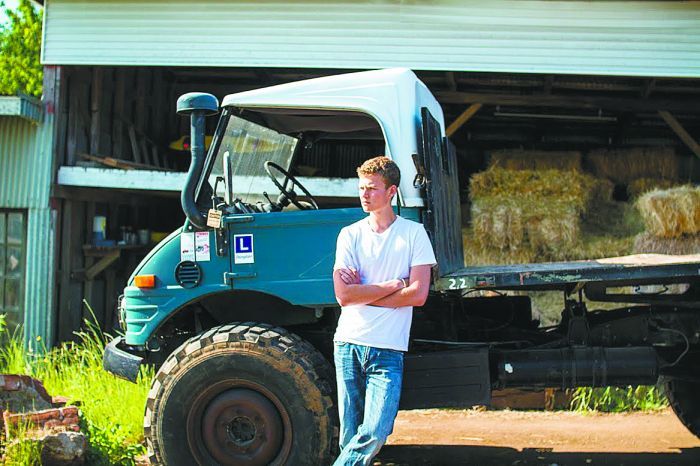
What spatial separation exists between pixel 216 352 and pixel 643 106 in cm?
855

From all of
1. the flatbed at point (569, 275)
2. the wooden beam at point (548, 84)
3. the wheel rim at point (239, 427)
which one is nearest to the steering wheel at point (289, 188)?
the flatbed at point (569, 275)

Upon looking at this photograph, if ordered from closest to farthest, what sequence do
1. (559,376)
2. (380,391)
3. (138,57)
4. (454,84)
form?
1. (380,391)
2. (559,376)
3. (138,57)
4. (454,84)

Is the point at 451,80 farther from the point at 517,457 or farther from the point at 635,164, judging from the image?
the point at 517,457

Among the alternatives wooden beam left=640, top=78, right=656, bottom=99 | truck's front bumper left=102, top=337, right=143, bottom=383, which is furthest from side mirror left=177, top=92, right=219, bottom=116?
wooden beam left=640, top=78, right=656, bottom=99

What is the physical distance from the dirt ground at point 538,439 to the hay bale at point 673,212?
259 cm

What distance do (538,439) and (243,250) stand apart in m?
3.53

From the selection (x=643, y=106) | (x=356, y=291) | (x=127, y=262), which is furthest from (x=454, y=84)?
(x=356, y=291)

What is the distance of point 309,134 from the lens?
20.0 feet

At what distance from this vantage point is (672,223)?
9766 millimetres

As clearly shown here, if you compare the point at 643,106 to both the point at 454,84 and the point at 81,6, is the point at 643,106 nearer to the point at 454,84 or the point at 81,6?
the point at 454,84

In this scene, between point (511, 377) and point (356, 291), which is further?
point (511, 377)

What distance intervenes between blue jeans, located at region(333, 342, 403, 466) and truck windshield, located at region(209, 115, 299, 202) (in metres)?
1.70

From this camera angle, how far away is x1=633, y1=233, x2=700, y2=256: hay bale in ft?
31.9

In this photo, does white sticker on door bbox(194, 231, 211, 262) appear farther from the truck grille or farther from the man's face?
the man's face
